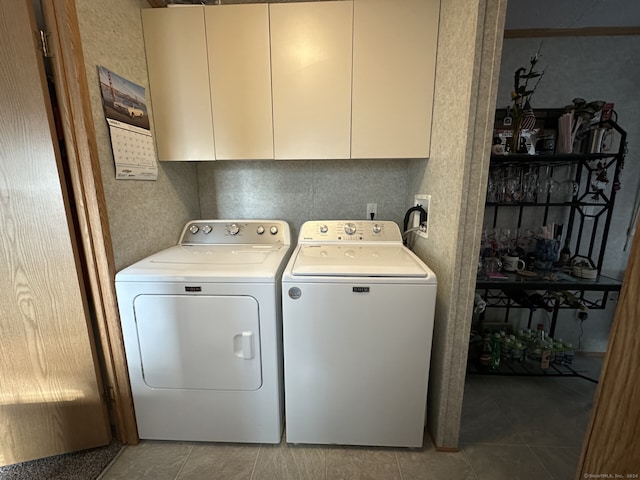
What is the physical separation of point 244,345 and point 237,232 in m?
0.79

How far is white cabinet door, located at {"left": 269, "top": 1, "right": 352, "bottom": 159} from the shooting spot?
1.38 metres

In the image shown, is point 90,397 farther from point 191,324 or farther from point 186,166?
point 186,166

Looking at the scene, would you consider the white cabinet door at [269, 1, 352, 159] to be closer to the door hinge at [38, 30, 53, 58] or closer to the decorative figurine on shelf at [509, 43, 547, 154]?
the door hinge at [38, 30, 53, 58]

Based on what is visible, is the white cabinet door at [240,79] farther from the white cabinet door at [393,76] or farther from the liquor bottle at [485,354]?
the liquor bottle at [485,354]

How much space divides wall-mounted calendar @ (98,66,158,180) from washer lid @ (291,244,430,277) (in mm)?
940

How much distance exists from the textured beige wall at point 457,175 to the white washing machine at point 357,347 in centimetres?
13

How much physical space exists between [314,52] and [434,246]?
121 cm

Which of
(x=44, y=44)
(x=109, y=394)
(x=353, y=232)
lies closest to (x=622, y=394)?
(x=353, y=232)

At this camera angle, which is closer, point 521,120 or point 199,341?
point 199,341

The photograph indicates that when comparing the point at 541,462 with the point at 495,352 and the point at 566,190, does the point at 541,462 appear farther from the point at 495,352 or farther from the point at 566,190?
the point at 566,190

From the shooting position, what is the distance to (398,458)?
1.31m

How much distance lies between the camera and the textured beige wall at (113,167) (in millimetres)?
1139

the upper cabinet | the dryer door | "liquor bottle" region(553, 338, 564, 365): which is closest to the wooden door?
the dryer door

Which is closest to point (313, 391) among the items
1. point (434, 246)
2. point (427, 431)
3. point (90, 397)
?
point (427, 431)
